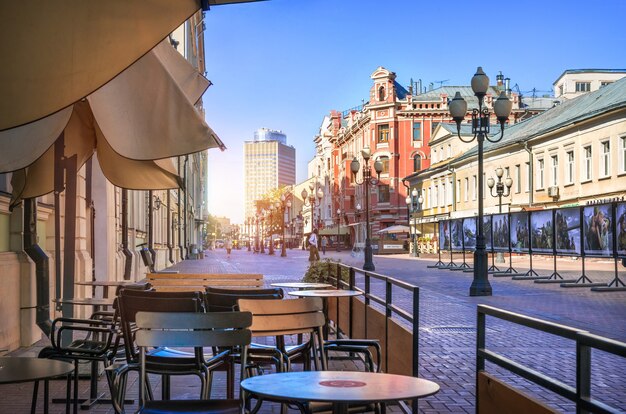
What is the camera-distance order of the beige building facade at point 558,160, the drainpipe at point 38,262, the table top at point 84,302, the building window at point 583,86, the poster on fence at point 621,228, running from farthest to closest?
1. the building window at point 583,86
2. the beige building facade at point 558,160
3. the poster on fence at point 621,228
4. the drainpipe at point 38,262
5. the table top at point 84,302

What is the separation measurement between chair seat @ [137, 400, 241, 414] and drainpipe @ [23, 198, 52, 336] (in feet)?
23.5

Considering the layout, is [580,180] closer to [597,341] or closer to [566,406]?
[566,406]

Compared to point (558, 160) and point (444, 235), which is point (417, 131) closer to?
point (558, 160)

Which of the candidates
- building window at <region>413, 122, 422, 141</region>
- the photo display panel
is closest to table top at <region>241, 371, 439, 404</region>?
the photo display panel

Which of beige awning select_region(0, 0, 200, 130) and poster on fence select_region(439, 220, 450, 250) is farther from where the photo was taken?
poster on fence select_region(439, 220, 450, 250)

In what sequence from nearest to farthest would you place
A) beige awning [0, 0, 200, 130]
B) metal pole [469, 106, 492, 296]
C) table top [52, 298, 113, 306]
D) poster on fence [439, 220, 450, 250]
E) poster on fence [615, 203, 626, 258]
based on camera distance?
beige awning [0, 0, 200, 130], table top [52, 298, 113, 306], metal pole [469, 106, 492, 296], poster on fence [615, 203, 626, 258], poster on fence [439, 220, 450, 250]

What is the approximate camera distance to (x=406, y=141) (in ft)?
277

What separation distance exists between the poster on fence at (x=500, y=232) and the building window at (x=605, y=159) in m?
11.7

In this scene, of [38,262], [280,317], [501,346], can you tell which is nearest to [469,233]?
[501,346]

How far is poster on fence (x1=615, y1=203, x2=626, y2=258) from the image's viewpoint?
2156 centimetres

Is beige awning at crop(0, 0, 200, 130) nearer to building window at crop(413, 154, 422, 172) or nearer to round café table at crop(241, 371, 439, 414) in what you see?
round café table at crop(241, 371, 439, 414)

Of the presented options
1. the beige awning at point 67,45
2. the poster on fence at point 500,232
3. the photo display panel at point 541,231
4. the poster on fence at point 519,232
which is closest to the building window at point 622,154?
the poster on fence at point 500,232

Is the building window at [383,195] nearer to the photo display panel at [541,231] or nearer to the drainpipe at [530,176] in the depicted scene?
the drainpipe at [530,176]

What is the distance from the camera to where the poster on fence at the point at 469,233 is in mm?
34156
